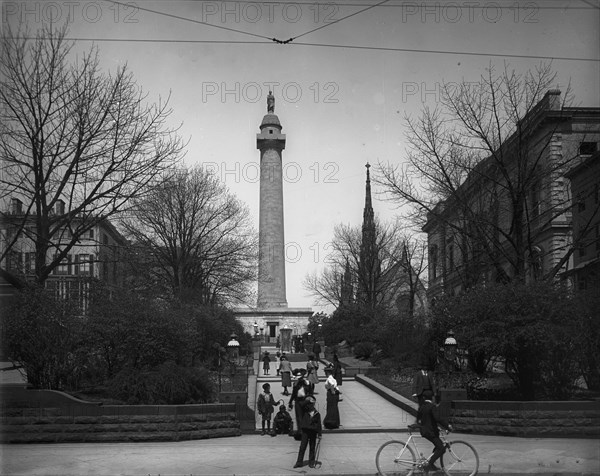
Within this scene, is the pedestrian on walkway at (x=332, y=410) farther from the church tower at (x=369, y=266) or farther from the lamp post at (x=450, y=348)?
the church tower at (x=369, y=266)

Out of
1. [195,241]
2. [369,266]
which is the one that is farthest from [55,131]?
[369,266]

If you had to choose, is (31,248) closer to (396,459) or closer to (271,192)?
(396,459)

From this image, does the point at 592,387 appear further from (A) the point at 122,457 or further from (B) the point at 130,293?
(B) the point at 130,293

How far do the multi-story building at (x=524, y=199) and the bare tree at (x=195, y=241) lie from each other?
12.2 meters

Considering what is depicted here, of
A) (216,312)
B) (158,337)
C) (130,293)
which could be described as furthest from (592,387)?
(216,312)

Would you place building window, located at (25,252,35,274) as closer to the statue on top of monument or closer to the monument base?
the monument base

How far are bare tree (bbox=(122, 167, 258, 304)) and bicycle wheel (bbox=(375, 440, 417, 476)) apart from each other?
26.8 meters

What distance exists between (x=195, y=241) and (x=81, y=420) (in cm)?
2515

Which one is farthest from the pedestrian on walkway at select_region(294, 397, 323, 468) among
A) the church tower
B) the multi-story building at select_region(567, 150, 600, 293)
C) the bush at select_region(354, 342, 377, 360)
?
the church tower

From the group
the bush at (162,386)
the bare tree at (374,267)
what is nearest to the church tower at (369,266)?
the bare tree at (374,267)

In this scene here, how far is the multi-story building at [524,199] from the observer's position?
26000mm

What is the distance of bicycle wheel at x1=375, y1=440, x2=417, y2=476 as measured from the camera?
480 inches

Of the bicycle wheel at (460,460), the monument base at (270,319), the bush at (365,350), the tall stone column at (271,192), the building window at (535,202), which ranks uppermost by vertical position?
the tall stone column at (271,192)

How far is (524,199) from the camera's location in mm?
26344
